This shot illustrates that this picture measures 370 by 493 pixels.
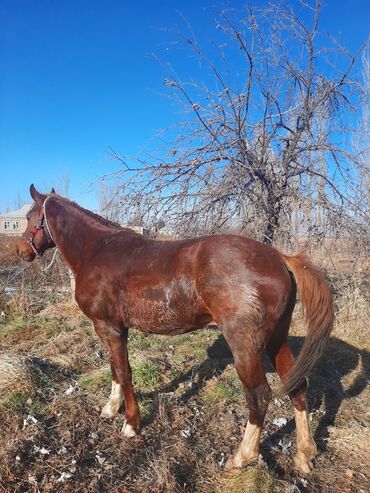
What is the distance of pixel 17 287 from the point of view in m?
7.21

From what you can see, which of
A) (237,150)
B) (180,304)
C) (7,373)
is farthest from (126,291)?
(237,150)

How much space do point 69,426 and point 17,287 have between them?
16.1ft

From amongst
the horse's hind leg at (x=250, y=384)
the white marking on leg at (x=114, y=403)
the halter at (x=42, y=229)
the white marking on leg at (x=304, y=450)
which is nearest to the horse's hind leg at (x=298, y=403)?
the white marking on leg at (x=304, y=450)

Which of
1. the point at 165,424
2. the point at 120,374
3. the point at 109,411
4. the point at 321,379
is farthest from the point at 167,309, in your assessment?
the point at 321,379

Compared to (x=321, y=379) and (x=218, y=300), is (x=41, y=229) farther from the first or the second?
(x=321, y=379)

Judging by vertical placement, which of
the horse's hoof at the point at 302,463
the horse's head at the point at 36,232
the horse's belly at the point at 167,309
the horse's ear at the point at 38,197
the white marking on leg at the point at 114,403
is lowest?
the horse's hoof at the point at 302,463

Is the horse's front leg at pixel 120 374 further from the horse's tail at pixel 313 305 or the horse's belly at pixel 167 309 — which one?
→ the horse's tail at pixel 313 305

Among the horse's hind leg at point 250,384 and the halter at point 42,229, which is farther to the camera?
the halter at point 42,229

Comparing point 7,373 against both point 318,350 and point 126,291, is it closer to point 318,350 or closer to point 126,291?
point 126,291

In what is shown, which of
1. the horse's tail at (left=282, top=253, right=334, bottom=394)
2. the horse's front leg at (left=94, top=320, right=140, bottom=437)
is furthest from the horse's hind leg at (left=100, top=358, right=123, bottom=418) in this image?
the horse's tail at (left=282, top=253, right=334, bottom=394)

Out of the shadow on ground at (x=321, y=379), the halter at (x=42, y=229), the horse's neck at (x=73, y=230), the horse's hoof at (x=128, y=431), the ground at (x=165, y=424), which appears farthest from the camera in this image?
the halter at (x=42, y=229)

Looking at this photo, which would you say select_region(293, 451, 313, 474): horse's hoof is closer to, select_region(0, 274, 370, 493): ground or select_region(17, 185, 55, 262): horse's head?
select_region(0, 274, 370, 493): ground

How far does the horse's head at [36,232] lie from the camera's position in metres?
3.75

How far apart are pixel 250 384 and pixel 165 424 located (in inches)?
41.5
